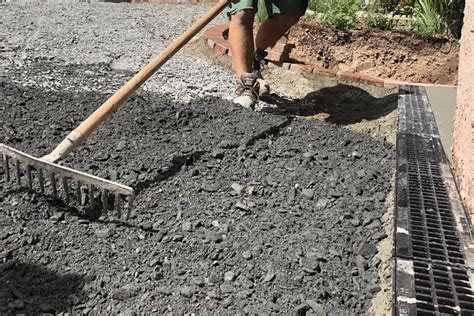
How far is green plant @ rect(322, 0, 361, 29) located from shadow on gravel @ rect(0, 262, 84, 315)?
433cm

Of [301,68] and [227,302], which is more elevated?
[227,302]

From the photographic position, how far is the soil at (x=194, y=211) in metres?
1.95

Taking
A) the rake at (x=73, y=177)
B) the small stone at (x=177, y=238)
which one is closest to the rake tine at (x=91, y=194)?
the rake at (x=73, y=177)

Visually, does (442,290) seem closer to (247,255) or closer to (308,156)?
(247,255)

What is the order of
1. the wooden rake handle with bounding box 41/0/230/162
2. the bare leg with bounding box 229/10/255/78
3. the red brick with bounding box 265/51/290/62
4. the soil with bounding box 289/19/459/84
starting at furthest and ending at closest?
the red brick with bounding box 265/51/290/62
the soil with bounding box 289/19/459/84
the bare leg with bounding box 229/10/255/78
the wooden rake handle with bounding box 41/0/230/162

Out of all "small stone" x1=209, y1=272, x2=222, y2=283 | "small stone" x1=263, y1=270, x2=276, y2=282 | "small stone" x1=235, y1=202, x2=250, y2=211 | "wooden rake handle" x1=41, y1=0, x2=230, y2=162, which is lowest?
"small stone" x1=209, y1=272, x2=222, y2=283

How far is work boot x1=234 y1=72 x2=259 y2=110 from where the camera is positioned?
3.86m

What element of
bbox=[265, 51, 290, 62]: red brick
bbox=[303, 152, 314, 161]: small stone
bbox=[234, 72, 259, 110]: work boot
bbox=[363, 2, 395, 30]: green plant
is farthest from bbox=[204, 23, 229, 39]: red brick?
bbox=[303, 152, 314, 161]: small stone

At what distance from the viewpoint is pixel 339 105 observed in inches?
188

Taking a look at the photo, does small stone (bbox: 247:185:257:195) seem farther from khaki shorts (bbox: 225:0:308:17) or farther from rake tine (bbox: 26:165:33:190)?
khaki shorts (bbox: 225:0:308:17)

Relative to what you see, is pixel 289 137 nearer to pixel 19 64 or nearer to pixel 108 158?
pixel 108 158

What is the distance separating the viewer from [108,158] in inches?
114

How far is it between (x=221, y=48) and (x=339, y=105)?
1.48 metres

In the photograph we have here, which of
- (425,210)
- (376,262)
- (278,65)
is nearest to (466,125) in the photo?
A: (425,210)
